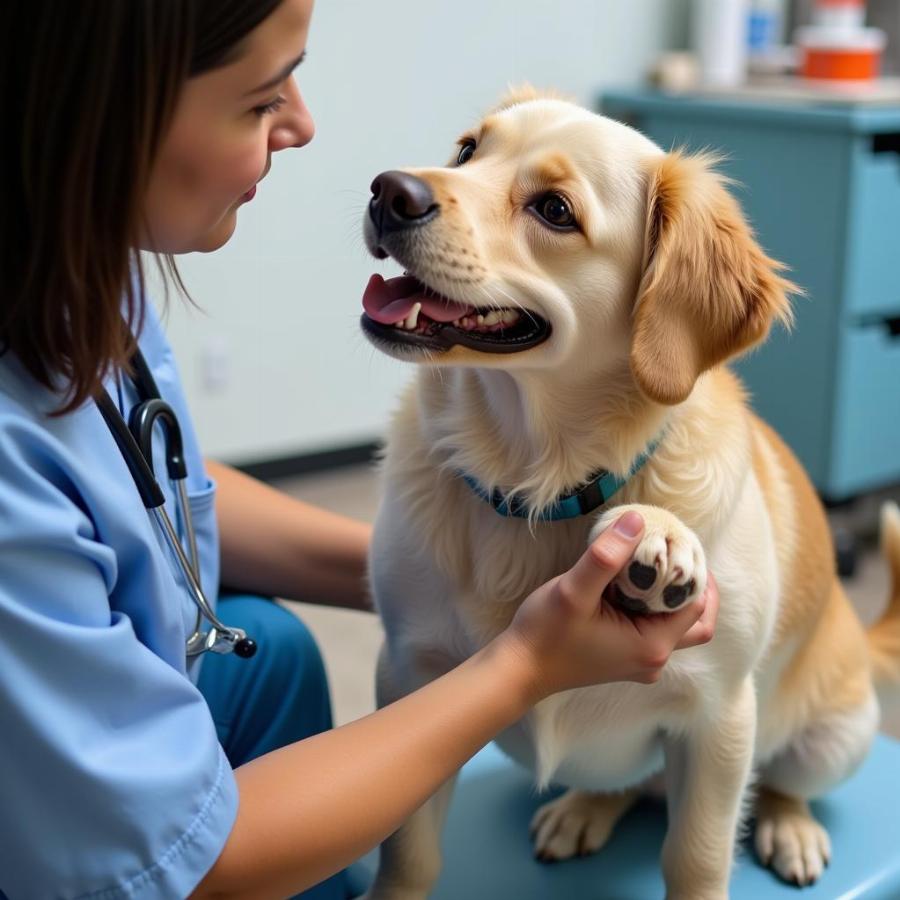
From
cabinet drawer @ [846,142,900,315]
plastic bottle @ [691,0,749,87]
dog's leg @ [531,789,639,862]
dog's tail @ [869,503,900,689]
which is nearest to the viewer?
dog's leg @ [531,789,639,862]

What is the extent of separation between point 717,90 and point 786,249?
513 millimetres

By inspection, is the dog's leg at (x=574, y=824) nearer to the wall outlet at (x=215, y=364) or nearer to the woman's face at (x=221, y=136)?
the woman's face at (x=221, y=136)

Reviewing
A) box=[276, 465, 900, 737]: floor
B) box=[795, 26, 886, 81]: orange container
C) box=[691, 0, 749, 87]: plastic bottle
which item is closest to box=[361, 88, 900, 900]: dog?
box=[276, 465, 900, 737]: floor

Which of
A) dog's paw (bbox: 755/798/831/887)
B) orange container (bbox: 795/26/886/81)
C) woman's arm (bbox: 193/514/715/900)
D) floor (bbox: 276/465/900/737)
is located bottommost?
floor (bbox: 276/465/900/737)

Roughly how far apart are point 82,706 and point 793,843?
0.74 metres

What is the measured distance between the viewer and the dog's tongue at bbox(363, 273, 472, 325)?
99cm

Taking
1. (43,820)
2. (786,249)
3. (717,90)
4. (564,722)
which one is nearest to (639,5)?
(717,90)

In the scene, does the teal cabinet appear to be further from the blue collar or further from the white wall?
the blue collar

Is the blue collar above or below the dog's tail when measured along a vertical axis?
above

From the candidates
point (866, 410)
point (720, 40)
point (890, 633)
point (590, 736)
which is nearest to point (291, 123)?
point (590, 736)

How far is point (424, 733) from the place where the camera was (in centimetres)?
87

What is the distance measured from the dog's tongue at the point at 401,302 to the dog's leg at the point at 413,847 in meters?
0.32

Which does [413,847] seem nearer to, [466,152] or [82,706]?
[82,706]

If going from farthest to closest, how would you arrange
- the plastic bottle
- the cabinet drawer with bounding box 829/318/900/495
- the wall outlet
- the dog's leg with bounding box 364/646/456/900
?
the plastic bottle → the wall outlet → the cabinet drawer with bounding box 829/318/900/495 → the dog's leg with bounding box 364/646/456/900
